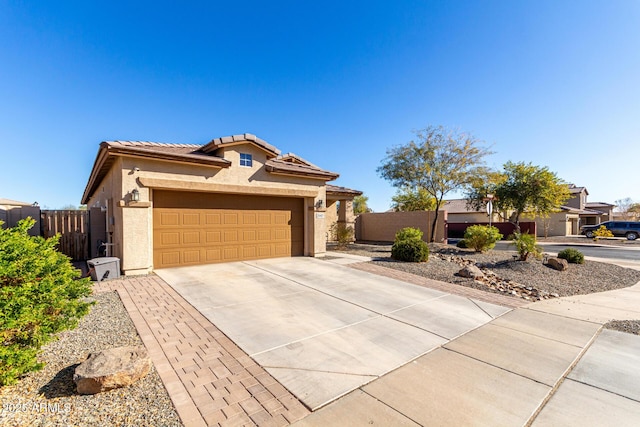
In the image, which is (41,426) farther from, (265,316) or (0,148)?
(0,148)

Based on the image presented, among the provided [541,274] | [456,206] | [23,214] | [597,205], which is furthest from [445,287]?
[597,205]

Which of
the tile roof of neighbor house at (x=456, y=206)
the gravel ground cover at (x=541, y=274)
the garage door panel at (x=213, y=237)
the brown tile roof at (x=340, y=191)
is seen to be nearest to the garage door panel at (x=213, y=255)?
the garage door panel at (x=213, y=237)

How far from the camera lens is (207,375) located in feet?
10.5

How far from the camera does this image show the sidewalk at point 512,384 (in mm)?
2580

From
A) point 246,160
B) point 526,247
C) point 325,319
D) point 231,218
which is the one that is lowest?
point 325,319

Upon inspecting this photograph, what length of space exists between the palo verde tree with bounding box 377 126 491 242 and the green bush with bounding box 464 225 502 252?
327 centimetres

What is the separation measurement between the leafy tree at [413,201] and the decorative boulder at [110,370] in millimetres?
30083

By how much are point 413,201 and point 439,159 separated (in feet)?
59.9

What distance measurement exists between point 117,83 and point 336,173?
32.6ft

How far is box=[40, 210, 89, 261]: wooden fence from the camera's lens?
10.9 metres

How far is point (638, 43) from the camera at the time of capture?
353 inches

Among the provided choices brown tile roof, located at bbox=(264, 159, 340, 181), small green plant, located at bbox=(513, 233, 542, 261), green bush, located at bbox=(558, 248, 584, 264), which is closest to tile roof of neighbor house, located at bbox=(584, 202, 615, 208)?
green bush, located at bbox=(558, 248, 584, 264)

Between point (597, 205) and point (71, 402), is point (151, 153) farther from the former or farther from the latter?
point (597, 205)

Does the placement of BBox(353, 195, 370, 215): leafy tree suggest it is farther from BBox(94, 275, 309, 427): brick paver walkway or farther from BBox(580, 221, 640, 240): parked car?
BBox(94, 275, 309, 427): brick paver walkway
